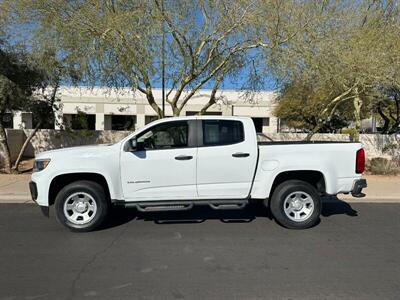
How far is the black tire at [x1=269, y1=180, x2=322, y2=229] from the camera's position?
6.63m

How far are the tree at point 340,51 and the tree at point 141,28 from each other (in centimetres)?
55

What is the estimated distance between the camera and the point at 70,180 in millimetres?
6660

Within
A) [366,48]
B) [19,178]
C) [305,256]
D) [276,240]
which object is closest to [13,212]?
[19,178]

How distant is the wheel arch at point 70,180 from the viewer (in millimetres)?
6527

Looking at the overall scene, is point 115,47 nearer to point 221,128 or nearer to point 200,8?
point 200,8

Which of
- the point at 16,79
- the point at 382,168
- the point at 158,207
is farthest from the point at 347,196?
the point at 16,79

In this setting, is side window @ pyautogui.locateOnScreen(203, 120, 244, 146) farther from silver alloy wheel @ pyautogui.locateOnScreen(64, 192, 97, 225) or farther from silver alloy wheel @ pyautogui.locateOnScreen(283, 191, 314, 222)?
silver alloy wheel @ pyautogui.locateOnScreen(64, 192, 97, 225)

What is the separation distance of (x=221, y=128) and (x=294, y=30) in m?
5.96

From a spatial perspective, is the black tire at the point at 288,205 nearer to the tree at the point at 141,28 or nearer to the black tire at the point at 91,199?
the black tire at the point at 91,199

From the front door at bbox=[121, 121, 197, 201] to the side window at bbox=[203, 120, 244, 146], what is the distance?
283mm

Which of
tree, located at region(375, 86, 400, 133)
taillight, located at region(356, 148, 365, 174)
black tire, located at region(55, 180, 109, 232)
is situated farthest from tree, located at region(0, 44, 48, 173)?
tree, located at region(375, 86, 400, 133)

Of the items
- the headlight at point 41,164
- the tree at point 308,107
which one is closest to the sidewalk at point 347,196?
the headlight at point 41,164

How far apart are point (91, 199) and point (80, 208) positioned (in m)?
0.25

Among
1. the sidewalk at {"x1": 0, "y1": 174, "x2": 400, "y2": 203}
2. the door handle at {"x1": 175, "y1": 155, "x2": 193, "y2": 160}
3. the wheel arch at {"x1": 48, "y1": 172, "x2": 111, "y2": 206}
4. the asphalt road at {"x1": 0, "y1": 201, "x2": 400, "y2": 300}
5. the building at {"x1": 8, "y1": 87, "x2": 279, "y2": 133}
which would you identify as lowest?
the asphalt road at {"x1": 0, "y1": 201, "x2": 400, "y2": 300}
